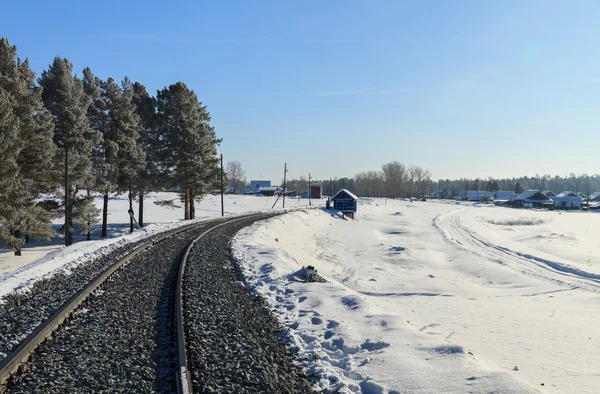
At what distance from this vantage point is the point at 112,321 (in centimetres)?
791

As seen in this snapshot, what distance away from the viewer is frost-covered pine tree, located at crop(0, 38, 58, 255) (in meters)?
19.7

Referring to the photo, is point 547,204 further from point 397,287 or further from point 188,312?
point 188,312

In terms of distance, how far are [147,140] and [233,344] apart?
36652mm

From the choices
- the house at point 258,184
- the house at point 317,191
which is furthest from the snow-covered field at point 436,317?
the house at point 258,184

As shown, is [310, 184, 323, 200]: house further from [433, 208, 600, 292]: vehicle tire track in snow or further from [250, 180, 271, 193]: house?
[433, 208, 600, 292]: vehicle tire track in snow

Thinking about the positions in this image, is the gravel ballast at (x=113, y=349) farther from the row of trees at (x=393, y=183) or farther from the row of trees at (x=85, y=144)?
the row of trees at (x=393, y=183)

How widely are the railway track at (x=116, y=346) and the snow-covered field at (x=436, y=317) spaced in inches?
48.4

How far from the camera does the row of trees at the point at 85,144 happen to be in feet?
Answer: 70.7

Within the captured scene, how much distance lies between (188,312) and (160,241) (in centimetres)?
1340

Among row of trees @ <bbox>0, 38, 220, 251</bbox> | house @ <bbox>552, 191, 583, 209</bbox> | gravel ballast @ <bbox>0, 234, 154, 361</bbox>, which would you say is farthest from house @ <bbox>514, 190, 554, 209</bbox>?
gravel ballast @ <bbox>0, 234, 154, 361</bbox>

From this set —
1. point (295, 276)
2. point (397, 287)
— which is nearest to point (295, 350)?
point (295, 276)

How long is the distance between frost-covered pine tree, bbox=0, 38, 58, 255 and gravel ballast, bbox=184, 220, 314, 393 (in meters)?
14.0

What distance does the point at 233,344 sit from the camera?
6.77m

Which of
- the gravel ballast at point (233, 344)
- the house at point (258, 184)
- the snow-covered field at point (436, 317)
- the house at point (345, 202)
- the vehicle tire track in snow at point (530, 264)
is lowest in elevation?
the vehicle tire track in snow at point (530, 264)
